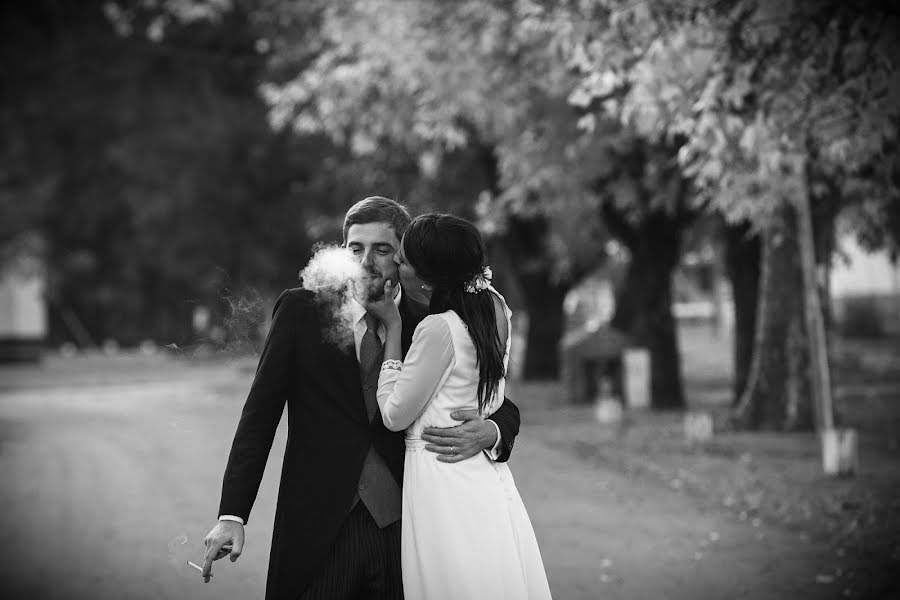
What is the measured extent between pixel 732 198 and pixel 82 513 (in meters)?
6.81

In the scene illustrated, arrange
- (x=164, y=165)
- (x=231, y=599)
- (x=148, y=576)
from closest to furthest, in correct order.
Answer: (x=231, y=599) < (x=148, y=576) < (x=164, y=165)

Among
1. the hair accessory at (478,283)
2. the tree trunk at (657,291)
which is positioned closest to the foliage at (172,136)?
the tree trunk at (657,291)

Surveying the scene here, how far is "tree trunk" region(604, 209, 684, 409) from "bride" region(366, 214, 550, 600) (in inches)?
571

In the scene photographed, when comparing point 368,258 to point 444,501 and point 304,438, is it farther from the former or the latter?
point 444,501

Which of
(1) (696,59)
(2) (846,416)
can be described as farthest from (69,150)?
(1) (696,59)

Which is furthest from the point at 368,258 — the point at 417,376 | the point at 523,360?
the point at 523,360

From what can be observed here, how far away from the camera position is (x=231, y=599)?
673cm

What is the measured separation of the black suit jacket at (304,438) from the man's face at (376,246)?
198mm

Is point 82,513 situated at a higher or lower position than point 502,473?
lower

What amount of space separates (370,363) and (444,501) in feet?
1.62

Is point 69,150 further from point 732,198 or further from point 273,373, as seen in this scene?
point 273,373

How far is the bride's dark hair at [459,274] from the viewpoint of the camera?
3414mm

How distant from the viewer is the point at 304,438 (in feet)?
11.3

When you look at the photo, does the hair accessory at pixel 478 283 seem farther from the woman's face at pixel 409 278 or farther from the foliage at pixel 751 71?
the foliage at pixel 751 71
